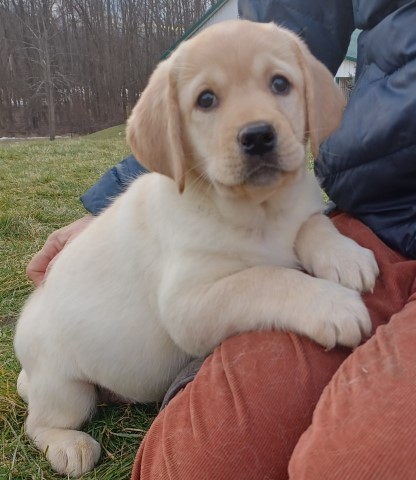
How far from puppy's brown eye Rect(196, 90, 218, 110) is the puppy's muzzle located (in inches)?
8.6

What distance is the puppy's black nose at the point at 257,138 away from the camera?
1668mm

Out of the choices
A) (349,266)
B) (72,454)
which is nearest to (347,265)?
(349,266)

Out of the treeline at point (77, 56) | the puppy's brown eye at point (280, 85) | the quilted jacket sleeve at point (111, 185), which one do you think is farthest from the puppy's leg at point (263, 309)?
the treeline at point (77, 56)

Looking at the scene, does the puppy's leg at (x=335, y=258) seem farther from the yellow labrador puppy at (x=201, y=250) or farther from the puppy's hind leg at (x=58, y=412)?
the puppy's hind leg at (x=58, y=412)

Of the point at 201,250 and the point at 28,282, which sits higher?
the point at 201,250

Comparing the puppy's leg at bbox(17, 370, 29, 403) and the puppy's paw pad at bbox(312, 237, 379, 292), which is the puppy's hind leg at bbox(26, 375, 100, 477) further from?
the puppy's paw pad at bbox(312, 237, 379, 292)

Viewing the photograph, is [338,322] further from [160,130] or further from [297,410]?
[160,130]

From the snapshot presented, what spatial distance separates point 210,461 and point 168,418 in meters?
0.21

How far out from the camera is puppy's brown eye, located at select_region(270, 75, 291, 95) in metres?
1.88

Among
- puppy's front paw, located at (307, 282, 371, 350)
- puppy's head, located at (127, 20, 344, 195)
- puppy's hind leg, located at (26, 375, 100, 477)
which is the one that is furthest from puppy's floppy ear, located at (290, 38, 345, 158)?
puppy's hind leg, located at (26, 375, 100, 477)

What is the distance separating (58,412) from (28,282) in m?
1.53

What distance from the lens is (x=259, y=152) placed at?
1702 millimetres

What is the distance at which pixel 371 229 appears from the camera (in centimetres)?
208

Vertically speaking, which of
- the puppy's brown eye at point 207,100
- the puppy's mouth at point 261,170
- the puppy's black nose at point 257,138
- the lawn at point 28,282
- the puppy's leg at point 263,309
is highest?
the puppy's brown eye at point 207,100
